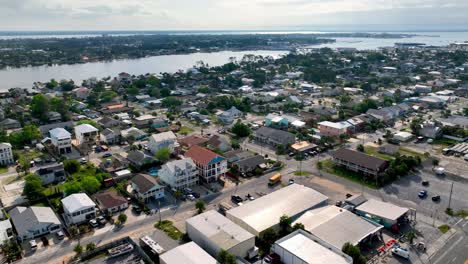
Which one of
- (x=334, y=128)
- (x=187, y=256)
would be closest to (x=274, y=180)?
(x=187, y=256)

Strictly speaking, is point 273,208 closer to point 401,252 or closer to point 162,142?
point 401,252

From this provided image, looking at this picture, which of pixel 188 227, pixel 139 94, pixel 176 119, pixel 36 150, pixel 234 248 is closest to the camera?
pixel 234 248

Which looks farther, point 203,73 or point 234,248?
point 203,73

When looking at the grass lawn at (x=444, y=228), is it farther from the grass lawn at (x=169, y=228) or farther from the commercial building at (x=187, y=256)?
the grass lawn at (x=169, y=228)

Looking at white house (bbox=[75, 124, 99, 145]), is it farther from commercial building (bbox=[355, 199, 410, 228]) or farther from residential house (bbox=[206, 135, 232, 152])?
commercial building (bbox=[355, 199, 410, 228])

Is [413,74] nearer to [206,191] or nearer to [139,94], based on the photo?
[139,94]

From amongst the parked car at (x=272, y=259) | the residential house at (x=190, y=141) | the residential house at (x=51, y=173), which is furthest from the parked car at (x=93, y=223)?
the residential house at (x=190, y=141)

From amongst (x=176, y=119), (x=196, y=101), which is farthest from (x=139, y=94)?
(x=176, y=119)
